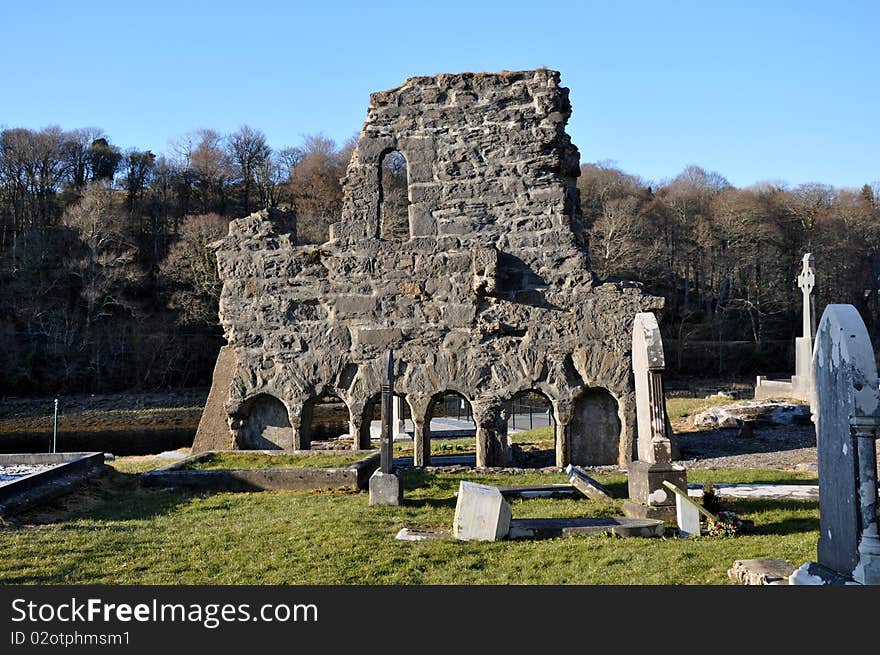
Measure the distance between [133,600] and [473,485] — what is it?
3.48 m

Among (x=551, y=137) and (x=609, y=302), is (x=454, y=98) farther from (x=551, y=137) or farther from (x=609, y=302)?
(x=609, y=302)

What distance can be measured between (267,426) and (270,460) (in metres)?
2.28

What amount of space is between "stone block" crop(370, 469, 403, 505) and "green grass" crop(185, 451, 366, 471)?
2.34 m

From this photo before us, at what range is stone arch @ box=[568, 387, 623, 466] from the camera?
46.3 feet

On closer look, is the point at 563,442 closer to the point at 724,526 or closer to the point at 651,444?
the point at 651,444

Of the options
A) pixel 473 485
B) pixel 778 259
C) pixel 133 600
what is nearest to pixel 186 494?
pixel 473 485

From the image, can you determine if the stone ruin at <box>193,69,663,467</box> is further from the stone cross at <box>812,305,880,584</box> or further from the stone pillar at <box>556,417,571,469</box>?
the stone cross at <box>812,305,880,584</box>

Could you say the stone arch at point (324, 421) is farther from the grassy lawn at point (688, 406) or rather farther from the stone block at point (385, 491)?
the grassy lawn at point (688, 406)

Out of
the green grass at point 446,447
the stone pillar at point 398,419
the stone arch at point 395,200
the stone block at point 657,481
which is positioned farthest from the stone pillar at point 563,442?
the stone arch at point 395,200

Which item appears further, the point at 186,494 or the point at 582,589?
the point at 186,494

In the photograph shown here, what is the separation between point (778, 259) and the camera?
153 feet

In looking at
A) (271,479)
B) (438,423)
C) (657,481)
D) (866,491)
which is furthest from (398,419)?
(866,491)

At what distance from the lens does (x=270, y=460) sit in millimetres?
12641

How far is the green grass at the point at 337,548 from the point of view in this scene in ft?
20.8
